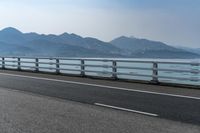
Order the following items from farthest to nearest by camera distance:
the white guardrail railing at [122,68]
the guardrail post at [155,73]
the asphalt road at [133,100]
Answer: the guardrail post at [155,73] → the white guardrail railing at [122,68] → the asphalt road at [133,100]

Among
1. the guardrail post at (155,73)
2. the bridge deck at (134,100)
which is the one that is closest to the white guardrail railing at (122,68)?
the guardrail post at (155,73)

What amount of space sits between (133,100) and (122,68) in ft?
23.0

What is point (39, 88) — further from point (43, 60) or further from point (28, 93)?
point (43, 60)

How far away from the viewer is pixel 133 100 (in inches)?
468

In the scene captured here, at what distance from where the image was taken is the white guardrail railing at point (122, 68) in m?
15.8

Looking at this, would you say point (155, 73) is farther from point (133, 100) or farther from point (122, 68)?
point (133, 100)

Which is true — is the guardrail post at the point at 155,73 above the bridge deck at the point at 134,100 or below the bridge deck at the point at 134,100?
above

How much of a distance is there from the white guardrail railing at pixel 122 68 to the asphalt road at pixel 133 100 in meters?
2.77

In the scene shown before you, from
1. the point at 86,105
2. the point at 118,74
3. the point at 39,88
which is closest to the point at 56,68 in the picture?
the point at 118,74

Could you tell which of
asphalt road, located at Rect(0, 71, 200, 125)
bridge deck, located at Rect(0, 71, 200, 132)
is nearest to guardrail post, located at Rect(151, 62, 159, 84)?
bridge deck, located at Rect(0, 71, 200, 132)

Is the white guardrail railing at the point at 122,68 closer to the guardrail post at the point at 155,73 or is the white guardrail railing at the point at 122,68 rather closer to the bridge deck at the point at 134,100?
the guardrail post at the point at 155,73

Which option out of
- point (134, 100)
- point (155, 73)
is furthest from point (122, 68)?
point (134, 100)

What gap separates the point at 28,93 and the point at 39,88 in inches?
61.9

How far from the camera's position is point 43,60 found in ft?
84.8
